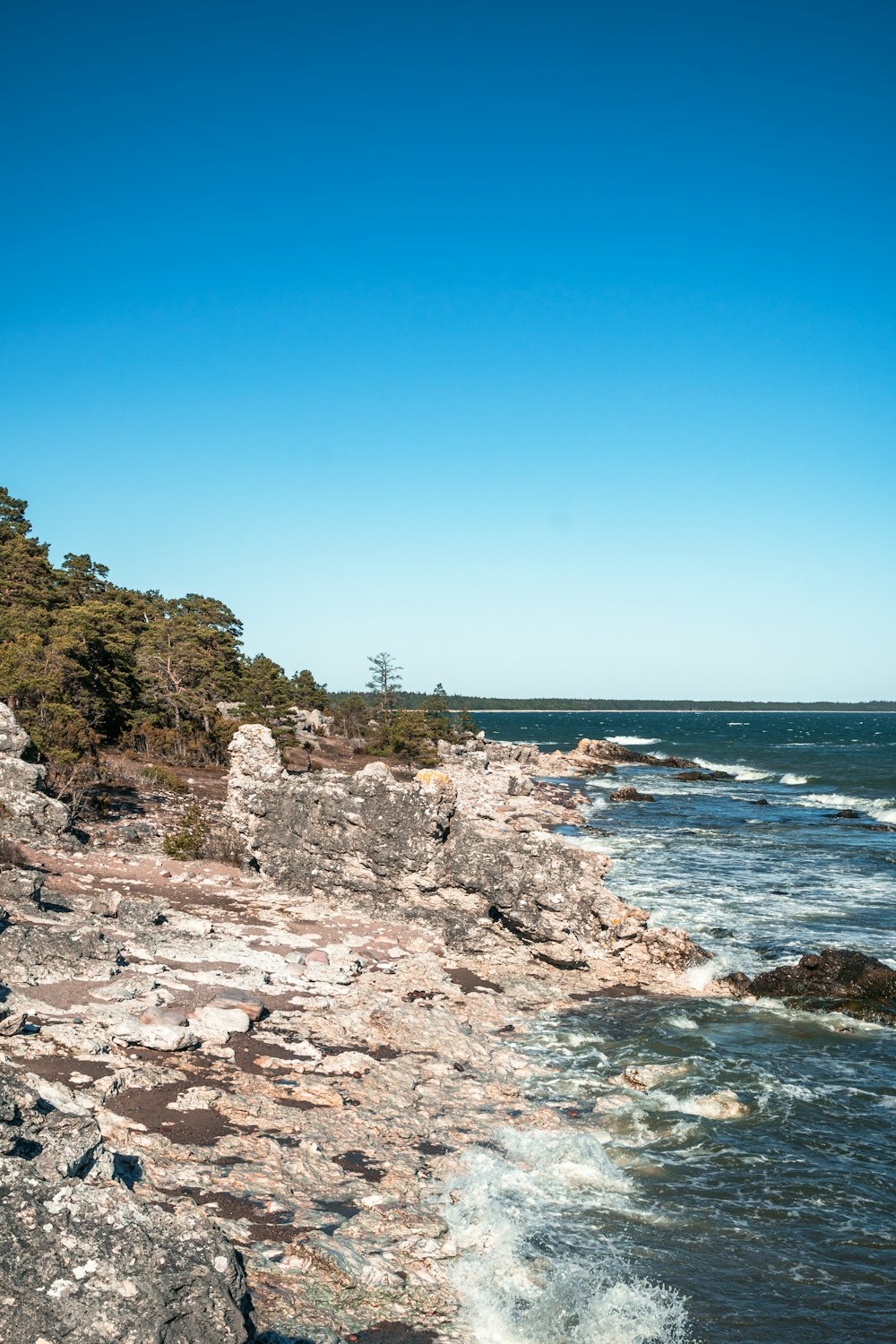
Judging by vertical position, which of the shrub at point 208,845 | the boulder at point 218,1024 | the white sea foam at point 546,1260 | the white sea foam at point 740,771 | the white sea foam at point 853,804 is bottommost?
the white sea foam at point 740,771

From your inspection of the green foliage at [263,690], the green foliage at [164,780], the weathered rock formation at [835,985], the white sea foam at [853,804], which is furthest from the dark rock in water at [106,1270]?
the white sea foam at [853,804]

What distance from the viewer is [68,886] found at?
1672cm

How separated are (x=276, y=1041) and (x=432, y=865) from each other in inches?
289

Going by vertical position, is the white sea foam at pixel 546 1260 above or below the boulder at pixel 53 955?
below

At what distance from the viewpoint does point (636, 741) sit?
12838 cm

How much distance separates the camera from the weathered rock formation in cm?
1522

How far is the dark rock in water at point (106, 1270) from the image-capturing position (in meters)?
4.50

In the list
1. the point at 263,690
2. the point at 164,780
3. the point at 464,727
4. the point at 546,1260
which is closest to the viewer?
the point at 546,1260

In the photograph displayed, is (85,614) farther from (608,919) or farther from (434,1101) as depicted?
(434,1101)

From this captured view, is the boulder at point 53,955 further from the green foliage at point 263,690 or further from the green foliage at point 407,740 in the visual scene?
the green foliage at point 407,740

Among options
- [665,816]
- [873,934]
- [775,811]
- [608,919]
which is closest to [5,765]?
[608,919]

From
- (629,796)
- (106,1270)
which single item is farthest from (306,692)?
(106,1270)

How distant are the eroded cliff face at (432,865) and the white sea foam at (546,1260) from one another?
295 inches

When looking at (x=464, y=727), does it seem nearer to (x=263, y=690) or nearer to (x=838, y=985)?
(x=263, y=690)
